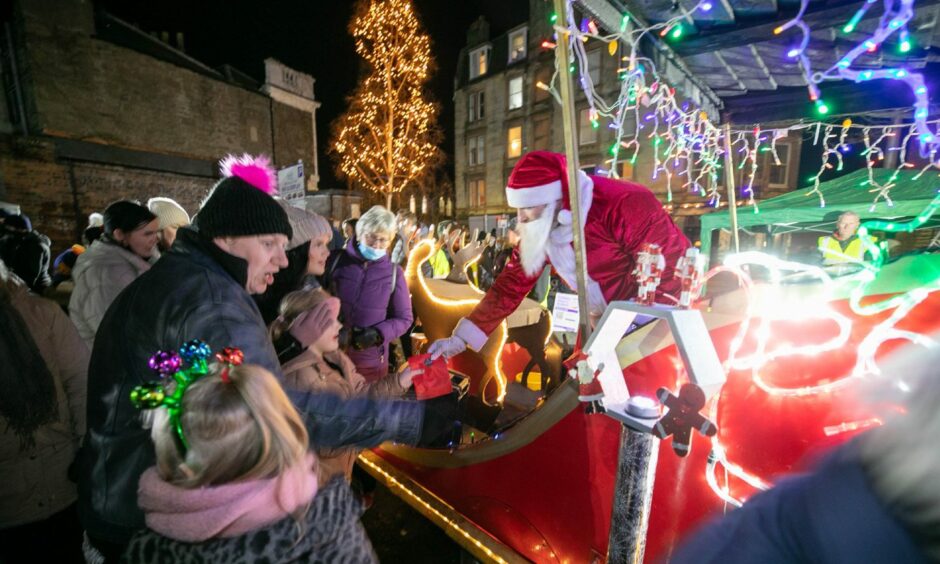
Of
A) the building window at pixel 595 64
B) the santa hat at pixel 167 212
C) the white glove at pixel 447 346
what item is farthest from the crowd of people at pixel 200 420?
the building window at pixel 595 64

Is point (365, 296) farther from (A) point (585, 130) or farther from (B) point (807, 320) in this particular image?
(A) point (585, 130)

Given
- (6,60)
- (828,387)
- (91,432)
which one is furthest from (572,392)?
(6,60)

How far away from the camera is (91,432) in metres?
1.34

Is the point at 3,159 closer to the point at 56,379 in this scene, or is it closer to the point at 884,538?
the point at 56,379

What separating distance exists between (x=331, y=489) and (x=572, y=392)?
106 centimetres

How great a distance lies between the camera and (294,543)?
1179 mm

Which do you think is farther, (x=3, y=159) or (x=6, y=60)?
(x=6, y=60)

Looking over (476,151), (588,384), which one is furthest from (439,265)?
(476,151)

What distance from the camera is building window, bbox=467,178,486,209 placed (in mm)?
27234

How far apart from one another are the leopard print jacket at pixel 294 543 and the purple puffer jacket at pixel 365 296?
198 centimetres

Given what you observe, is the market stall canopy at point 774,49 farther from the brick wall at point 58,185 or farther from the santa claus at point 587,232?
the brick wall at point 58,185

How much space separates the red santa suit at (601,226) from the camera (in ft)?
6.91

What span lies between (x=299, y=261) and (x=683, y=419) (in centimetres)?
287

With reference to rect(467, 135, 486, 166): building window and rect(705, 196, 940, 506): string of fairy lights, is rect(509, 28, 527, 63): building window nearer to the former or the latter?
rect(467, 135, 486, 166): building window
